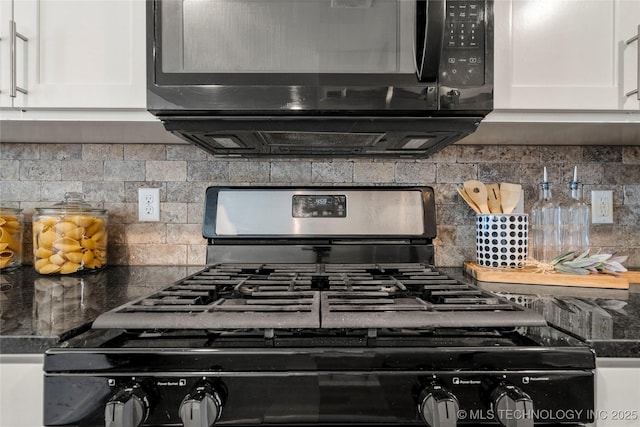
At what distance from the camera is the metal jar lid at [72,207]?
1.19 m

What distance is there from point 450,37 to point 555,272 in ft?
2.34

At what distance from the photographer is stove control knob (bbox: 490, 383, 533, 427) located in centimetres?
56

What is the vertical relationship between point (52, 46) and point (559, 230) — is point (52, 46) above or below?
above

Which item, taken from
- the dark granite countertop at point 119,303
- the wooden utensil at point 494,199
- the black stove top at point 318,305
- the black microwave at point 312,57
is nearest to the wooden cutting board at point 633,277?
the dark granite countertop at point 119,303

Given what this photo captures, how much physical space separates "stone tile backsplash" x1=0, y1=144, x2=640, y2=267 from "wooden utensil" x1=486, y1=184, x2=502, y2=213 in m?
0.06

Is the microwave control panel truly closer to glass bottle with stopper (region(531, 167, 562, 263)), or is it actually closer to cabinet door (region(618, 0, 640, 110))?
cabinet door (region(618, 0, 640, 110))

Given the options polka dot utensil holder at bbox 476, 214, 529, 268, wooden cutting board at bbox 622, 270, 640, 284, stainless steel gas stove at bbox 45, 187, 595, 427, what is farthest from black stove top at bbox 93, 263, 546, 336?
wooden cutting board at bbox 622, 270, 640, 284

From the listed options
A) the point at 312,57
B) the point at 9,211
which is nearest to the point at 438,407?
the point at 312,57

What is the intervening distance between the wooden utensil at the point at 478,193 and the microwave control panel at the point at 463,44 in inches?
17.4

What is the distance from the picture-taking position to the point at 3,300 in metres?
0.87

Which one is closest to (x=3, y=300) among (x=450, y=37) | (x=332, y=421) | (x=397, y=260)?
(x=332, y=421)

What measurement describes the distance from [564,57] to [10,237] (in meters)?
1.69

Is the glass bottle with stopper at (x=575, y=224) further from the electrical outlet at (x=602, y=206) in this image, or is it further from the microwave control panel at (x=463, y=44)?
the microwave control panel at (x=463, y=44)

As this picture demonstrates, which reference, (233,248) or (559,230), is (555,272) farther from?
(233,248)
